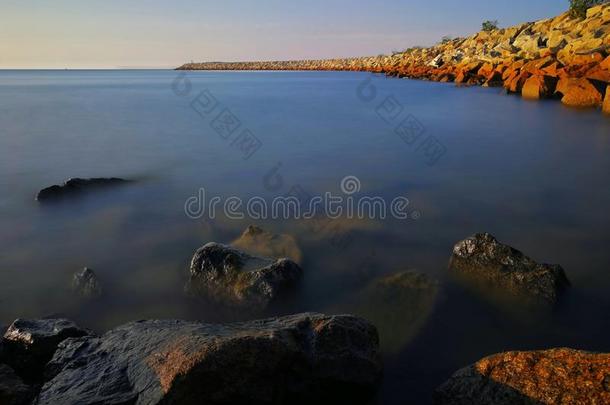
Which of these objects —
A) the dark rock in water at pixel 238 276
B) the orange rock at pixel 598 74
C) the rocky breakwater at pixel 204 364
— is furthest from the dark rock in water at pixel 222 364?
the orange rock at pixel 598 74

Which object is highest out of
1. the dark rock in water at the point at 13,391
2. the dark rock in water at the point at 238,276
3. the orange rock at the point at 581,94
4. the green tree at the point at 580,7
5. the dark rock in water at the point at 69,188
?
the green tree at the point at 580,7

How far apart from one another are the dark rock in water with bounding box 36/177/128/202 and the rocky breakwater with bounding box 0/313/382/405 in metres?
6.08

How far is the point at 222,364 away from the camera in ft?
10.6

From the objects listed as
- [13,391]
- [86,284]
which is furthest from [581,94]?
[13,391]

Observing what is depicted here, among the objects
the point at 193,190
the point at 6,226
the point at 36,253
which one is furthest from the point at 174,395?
the point at 193,190

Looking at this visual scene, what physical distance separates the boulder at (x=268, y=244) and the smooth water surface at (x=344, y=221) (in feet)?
0.70

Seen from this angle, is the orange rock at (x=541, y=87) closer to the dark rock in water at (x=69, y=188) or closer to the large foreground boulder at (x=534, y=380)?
the dark rock in water at (x=69, y=188)

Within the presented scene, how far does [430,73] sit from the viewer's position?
2067 inches

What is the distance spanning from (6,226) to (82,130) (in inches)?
489

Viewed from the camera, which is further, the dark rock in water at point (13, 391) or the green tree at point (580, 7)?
the green tree at point (580, 7)

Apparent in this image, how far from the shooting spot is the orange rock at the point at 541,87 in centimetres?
2620

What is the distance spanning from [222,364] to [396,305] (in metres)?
2.74

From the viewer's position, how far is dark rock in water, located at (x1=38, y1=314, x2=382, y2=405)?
319cm

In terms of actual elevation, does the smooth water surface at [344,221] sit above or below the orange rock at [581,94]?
below
